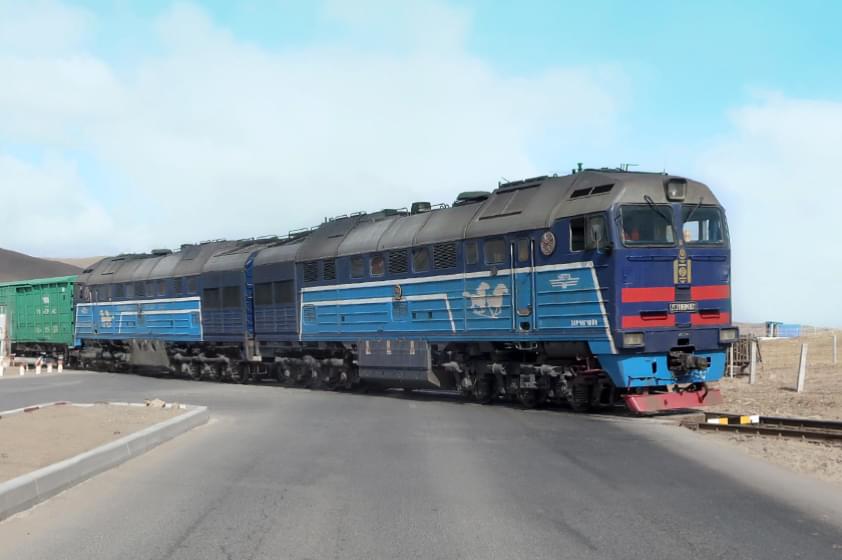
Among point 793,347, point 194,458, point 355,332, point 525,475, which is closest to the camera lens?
point 525,475

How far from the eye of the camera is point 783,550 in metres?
6.48

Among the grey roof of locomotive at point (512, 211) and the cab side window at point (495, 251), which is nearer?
the grey roof of locomotive at point (512, 211)

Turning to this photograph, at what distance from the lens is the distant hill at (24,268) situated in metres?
109

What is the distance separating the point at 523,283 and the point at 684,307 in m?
3.08

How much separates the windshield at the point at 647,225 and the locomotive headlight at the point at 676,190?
0.81 ft

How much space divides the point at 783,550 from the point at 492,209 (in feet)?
39.0

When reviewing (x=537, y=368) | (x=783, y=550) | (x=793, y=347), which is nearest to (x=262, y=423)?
(x=537, y=368)

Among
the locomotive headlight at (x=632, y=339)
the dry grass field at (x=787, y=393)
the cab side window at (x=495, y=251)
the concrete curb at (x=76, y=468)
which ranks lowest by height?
the dry grass field at (x=787, y=393)

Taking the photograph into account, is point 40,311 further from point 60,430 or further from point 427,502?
point 427,502

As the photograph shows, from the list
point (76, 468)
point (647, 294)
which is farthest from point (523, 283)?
point (76, 468)

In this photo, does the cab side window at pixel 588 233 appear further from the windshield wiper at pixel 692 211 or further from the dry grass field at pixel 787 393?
the dry grass field at pixel 787 393

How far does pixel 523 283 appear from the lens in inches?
645

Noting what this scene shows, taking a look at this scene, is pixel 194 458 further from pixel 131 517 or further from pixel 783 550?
pixel 783 550

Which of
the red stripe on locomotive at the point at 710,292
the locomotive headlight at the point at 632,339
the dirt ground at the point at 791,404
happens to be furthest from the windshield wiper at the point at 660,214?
the dirt ground at the point at 791,404
